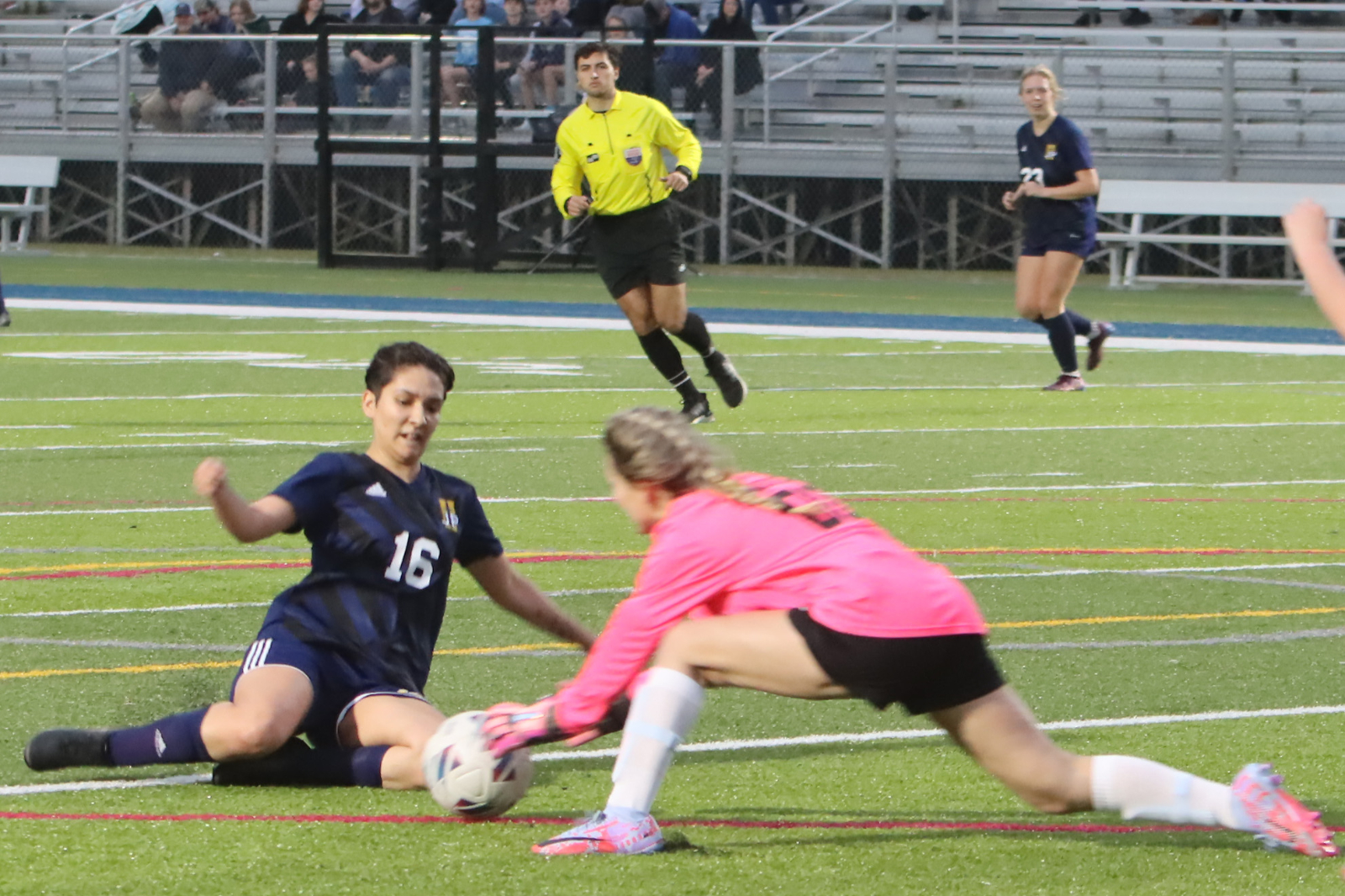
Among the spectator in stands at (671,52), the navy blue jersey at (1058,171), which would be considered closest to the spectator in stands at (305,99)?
the spectator in stands at (671,52)

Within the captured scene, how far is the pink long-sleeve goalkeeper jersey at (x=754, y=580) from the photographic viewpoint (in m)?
4.57

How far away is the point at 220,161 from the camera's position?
100 ft

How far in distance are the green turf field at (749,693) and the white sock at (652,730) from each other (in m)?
0.16

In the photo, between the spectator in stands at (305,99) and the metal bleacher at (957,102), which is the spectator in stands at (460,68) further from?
the spectator in stands at (305,99)

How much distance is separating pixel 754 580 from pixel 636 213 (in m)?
9.32

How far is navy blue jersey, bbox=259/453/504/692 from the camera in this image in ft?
18.3

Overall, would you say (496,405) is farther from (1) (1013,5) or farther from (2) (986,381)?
(1) (1013,5)

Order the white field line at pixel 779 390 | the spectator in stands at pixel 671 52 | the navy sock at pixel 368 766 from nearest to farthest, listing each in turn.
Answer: the navy sock at pixel 368 766, the white field line at pixel 779 390, the spectator in stands at pixel 671 52

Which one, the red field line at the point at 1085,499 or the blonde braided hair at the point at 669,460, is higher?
the blonde braided hair at the point at 669,460

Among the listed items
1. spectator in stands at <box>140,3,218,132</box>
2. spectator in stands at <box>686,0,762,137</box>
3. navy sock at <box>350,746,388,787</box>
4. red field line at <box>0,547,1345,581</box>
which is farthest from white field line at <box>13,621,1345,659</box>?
spectator in stands at <box>140,3,218,132</box>

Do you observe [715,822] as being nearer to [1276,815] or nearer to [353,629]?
[353,629]

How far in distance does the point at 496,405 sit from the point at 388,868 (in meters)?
10.0

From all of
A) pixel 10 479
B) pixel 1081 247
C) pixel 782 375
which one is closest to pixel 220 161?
pixel 782 375

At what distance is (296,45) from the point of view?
2948 centimetres
